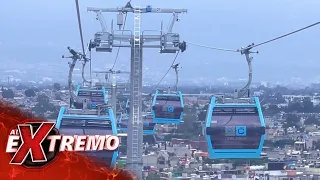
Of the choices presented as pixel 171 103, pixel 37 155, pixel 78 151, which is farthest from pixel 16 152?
pixel 171 103

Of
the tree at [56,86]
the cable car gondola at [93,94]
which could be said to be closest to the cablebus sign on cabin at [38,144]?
the cable car gondola at [93,94]

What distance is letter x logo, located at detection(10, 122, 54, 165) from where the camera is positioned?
560 centimetres

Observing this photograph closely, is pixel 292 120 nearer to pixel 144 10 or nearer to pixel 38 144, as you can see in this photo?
pixel 144 10

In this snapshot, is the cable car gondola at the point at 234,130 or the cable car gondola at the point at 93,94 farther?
the cable car gondola at the point at 93,94

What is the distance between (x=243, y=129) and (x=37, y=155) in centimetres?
676

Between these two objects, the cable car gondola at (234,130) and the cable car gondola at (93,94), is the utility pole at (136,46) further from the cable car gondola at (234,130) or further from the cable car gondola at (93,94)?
the cable car gondola at (93,94)

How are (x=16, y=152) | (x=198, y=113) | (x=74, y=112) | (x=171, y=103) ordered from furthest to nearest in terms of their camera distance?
(x=198, y=113) < (x=171, y=103) < (x=74, y=112) < (x=16, y=152)

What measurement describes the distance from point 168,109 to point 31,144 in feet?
46.0

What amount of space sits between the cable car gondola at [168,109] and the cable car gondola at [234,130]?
7189 millimetres

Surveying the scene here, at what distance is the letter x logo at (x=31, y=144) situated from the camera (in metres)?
5.60

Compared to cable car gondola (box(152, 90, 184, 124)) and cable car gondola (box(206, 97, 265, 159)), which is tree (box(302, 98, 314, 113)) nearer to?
cable car gondola (box(152, 90, 184, 124))

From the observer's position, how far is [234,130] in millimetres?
12055

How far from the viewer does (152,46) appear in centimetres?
1432

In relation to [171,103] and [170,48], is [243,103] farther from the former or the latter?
[171,103]
